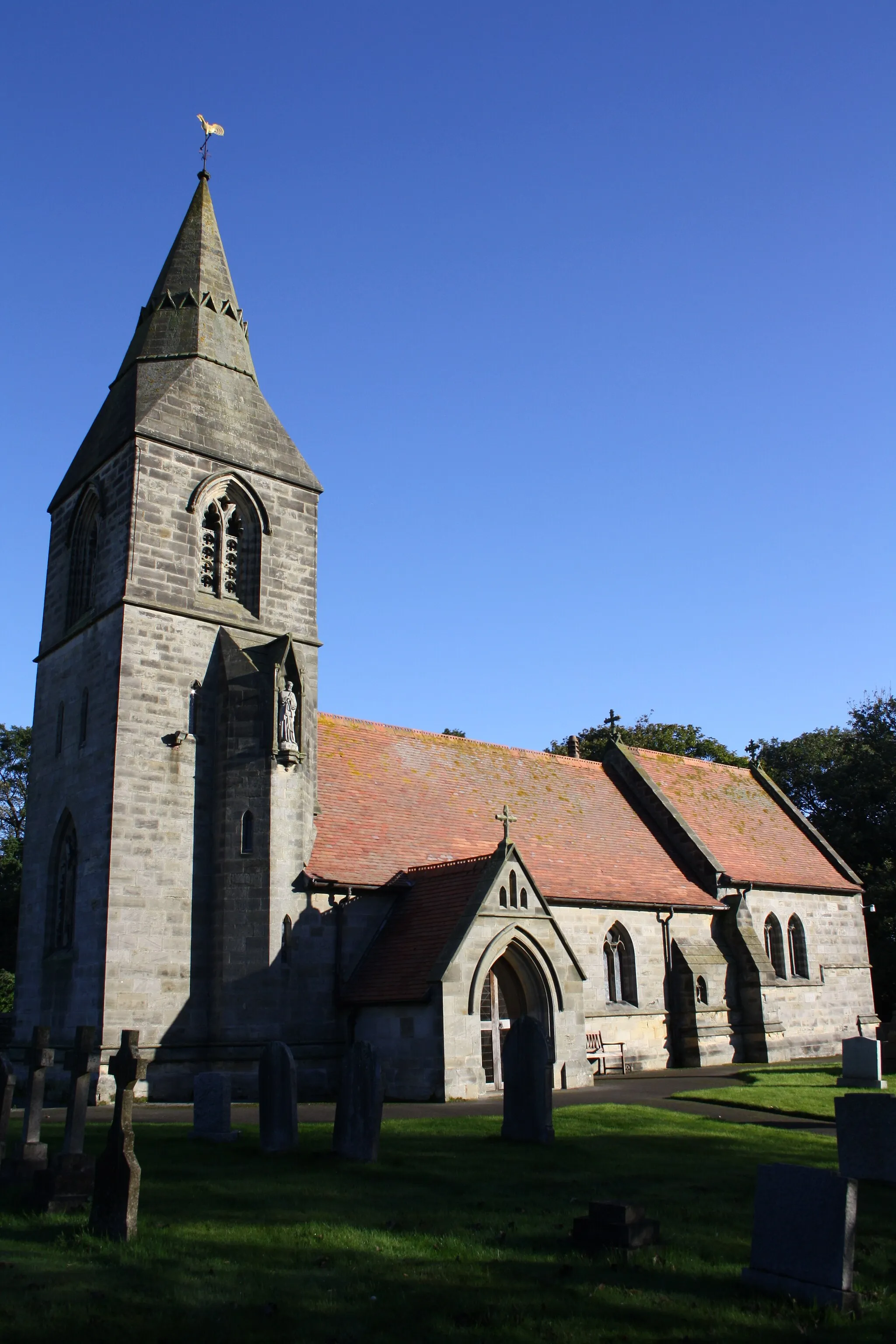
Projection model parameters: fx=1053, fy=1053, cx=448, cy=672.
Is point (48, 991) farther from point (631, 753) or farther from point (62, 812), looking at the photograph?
point (631, 753)

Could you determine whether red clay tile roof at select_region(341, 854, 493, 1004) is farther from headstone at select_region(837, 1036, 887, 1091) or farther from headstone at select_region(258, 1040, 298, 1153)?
headstone at select_region(837, 1036, 887, 1091)

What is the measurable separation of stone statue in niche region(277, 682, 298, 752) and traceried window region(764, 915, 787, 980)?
17.0 meters

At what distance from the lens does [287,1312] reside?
23.4ft

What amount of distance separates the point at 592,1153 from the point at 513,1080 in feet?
5.19

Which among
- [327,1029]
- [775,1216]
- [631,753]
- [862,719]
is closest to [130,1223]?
[775,1216]

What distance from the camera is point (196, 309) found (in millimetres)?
26500

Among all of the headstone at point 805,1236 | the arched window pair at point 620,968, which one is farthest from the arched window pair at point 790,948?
the headstone at point 805,1236

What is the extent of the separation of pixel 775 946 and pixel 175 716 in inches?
785

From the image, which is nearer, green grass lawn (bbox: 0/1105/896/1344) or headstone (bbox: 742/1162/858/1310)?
green grass lawn (bbox: 0/1105/896/1344)

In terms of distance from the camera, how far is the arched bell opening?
2155cm

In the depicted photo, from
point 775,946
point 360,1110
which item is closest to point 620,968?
point 775,946

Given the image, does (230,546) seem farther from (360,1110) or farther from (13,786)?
(13,786)

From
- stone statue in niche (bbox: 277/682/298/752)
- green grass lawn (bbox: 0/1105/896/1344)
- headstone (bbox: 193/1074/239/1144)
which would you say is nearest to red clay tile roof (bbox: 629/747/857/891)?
stone statue in niche (bbox: 277/682/298/752)

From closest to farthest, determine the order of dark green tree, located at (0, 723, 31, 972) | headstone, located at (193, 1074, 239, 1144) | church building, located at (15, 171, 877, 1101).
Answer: headstone, located at (193, 1074, 239, 1144) → church building, located at (15, 171, 877, 1101) → dark green tree, located at (0, 723, 31, 972)
